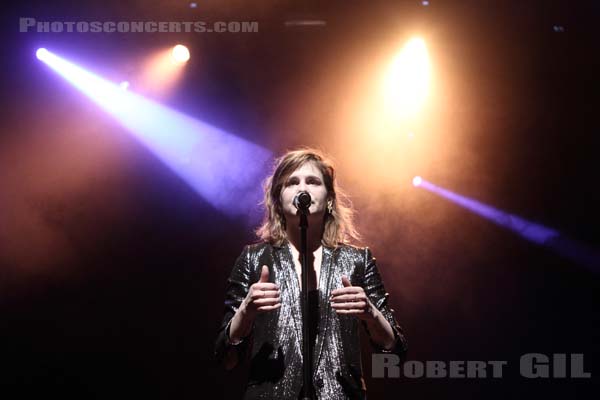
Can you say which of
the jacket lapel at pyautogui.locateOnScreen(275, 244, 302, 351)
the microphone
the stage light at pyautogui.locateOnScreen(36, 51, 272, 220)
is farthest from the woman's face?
the stage light at pyautogui.locateOnScreen(36, 51, 272, 220)

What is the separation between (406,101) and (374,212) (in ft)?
2.88

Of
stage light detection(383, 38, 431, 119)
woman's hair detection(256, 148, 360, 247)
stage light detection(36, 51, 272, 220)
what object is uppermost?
stage light detection(383, 38, 431, 119)

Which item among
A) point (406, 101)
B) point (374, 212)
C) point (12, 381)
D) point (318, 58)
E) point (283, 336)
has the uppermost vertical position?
point (318, 58)

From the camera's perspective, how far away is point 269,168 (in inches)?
175

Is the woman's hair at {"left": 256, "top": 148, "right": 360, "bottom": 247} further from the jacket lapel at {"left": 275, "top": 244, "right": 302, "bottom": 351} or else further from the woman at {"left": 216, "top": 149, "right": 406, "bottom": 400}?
the jacket lapel at {"left": 275, "top": 244, "right": 302, "bottom": 351}

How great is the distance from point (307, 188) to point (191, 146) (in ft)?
6.71

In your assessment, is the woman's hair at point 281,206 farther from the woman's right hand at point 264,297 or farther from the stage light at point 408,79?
the stage light at point 408,79

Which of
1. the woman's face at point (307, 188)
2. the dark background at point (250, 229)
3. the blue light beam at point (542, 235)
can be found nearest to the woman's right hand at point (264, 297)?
the woman's face at point (307, 188)

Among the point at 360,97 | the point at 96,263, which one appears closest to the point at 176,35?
the point at 360,97

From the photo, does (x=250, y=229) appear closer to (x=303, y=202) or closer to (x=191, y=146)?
(x=191, y=146)

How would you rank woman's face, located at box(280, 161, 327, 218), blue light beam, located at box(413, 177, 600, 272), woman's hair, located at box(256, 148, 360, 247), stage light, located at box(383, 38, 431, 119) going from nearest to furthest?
woman's face, located at box(280, 161, 327, 218)
woman's hair, located at box(256, 148, 360, 247)
blue light beam, located at box(413, 177, 600, 272)
stage light, located at box(383, 38, 431, 119)

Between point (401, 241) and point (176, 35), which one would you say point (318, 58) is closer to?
point (176, 35)

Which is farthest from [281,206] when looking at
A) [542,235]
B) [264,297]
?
[542,235]

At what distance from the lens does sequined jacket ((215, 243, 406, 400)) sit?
223 centimetres
